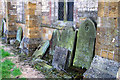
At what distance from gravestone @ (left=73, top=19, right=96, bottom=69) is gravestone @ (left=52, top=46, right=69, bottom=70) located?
374mm

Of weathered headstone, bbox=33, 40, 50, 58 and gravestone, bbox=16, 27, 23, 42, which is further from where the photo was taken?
gravestone, bbox=16, 27, 23, 42

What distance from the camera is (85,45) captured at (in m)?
4.83

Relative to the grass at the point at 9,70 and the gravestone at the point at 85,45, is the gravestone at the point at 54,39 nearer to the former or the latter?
the gravestone at the point at 85,45

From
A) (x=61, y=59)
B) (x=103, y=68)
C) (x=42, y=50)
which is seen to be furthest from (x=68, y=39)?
(x=103, y=68)

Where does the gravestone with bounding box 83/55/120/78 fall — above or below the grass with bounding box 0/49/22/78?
above

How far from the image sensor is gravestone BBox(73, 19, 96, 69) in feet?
15.3

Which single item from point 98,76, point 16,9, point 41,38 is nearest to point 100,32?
point 98,76

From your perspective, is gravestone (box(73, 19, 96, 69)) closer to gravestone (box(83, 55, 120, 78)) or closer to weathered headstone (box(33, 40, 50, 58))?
gravestone (box(83, 55, 120, 78))

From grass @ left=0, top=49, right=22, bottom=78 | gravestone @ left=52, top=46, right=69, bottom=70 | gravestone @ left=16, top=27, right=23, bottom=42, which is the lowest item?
grass @ left=0, top=49, right=22, bottom=78

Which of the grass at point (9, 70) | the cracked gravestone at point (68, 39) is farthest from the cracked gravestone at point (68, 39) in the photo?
the grass at point (9, 70)

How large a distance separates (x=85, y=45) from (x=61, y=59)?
1.23 m

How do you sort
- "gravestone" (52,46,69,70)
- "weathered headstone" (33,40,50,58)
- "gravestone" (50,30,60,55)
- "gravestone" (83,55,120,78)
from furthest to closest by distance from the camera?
"weathered headstone" (33,40,50,58)
"gravestone" (50,30,60,55)
"gravestone" (52,46,69,70)
"gravestone" (83,55,120,78)

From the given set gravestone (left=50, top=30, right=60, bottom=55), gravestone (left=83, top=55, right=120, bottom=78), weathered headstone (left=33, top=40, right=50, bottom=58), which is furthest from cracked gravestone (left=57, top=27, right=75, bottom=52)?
gravestone (left=83, top=55, right=120, bottom=78)

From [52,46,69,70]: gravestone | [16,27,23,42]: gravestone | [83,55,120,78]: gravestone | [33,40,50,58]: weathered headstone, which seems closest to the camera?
[83,55,120,78]: gravestone
